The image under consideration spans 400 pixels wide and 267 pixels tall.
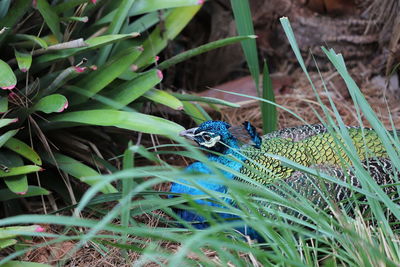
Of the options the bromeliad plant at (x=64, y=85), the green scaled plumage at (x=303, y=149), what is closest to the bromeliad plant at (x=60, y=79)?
the bromeliad plant at (x=64, y=85)

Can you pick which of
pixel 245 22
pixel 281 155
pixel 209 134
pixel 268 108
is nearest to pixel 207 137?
pixel 209 134

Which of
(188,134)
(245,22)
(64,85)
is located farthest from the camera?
(245,22)

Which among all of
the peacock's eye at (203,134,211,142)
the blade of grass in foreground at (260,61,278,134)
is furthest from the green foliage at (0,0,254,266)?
the blade of grass in foreground at (260,61,278,134)

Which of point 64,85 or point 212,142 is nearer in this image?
point 212,142

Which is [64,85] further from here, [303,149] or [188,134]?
[303,149]

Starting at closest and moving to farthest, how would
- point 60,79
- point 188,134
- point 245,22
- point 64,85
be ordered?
point 188,134, point 60,79, point 64,85, point 245,22

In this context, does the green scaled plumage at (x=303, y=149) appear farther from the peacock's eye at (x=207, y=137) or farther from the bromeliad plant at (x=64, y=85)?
the bromeliad plant at (x=64, y=85)

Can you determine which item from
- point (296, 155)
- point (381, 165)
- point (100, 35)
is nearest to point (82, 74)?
point (100, 35)

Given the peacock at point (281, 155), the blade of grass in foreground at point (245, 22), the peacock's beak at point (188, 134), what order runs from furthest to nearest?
the blade of grass in foreground at point (245, 22), the peacock's beak at point (188, 134), the peacock at point (281, 155)

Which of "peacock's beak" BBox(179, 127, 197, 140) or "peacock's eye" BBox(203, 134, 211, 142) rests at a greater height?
"peacock's beak" BBox(179, 127, 197, 140)

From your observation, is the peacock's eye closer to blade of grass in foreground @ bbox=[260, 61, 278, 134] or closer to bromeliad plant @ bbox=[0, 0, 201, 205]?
bromeliad plant @ bbox=[0, 0, 201, 205]

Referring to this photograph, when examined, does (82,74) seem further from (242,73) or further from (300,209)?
(242,73)
